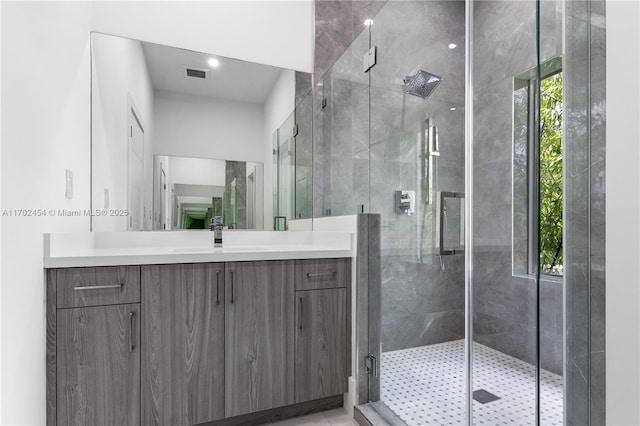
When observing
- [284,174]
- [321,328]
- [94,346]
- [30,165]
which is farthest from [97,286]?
[284,174]

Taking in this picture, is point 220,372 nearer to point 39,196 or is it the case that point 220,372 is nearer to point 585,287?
point 39,196

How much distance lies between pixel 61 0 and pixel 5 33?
0.65m

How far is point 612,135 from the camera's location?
0.75m

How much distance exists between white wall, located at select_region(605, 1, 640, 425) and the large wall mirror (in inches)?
72.8

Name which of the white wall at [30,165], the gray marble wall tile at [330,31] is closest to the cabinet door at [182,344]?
the white wall at [30,165]

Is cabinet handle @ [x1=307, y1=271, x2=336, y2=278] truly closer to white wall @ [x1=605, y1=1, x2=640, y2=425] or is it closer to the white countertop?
the white countertop

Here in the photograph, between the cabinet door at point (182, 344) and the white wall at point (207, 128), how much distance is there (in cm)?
93

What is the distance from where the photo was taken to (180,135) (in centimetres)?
210

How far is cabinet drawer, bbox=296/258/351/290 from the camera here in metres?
1.71

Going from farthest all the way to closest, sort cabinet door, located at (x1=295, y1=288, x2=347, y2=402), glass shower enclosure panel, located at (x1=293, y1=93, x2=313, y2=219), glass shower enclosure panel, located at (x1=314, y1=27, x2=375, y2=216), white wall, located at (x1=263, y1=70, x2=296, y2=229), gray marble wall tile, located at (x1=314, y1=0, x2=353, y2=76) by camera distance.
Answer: gray marble wall tile, located at (x1=314, y1=0, x2=353, y2=76) → glass shower enclosure panel, located at (x1=293, y1=93, x2=313, y2=219) → white wall, located at (x1=263, y1=70, x2=296, y2=229) → glass shower enclosure panel, located at (x1=314, y1=27, x2=375, y2=216) → cabinet door, located at (x1=295, y1=288, x2=347, y2=402)

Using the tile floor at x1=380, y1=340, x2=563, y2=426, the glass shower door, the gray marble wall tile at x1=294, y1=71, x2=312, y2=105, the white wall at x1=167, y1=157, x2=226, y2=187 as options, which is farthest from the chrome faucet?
the tile floor at x1=380, y1=340, x2=563, y2=426

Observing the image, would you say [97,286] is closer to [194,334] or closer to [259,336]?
[194,334]

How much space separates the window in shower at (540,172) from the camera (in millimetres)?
915

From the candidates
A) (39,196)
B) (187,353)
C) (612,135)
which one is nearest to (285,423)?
(187,353)
